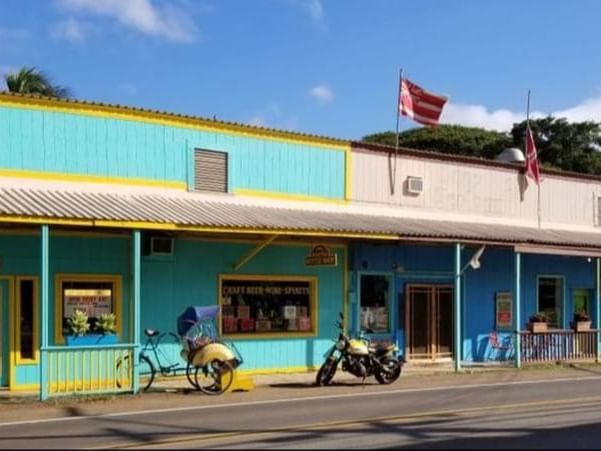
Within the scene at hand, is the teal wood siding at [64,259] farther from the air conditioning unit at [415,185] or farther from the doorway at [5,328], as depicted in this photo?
the air conditioning unit at [415,185]

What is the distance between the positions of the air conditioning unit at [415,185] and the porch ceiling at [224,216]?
726 mm

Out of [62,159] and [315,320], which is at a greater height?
[62,159]

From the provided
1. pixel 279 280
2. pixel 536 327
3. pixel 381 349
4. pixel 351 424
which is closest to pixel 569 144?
pixel 536 327

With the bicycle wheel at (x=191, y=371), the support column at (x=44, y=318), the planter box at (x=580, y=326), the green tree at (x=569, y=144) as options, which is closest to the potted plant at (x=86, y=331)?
the bicycle wheel at (x=191, y=371)

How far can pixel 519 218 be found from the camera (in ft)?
88.4

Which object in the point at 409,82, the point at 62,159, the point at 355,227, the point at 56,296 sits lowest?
the point at 56,296

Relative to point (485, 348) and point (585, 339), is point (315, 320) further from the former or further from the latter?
point (585, 339)

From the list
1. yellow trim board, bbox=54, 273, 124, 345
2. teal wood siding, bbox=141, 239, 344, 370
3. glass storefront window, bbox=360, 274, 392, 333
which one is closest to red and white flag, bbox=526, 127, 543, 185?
glass storefront window, bbox=360, 274, 392, 333

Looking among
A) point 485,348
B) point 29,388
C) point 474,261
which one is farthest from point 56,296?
point 485,348

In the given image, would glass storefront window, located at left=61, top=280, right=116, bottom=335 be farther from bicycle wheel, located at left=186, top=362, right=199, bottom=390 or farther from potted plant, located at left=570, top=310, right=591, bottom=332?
potted plant, located at left=570, top=310, right=591, bottom=332

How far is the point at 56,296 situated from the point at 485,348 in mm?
12098

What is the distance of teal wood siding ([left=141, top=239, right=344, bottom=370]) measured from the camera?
1920 centimetres

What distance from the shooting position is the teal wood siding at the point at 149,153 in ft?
58.2

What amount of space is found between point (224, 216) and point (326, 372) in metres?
3.74
